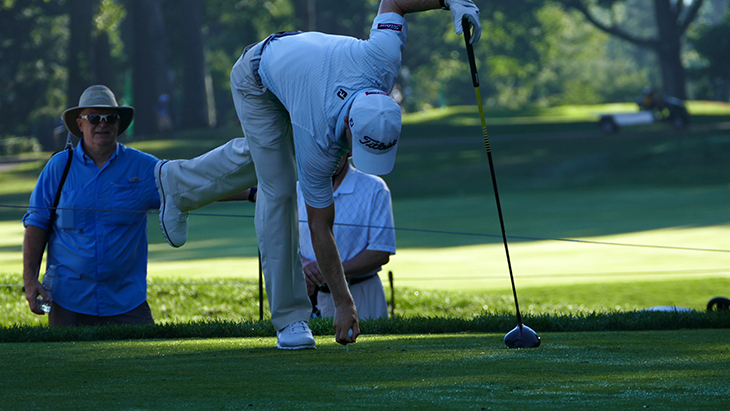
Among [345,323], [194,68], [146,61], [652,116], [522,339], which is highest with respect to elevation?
[146,61]

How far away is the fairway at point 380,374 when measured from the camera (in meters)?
2.85

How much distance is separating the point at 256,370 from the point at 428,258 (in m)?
10.2

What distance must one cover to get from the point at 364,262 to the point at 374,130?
2403 mm

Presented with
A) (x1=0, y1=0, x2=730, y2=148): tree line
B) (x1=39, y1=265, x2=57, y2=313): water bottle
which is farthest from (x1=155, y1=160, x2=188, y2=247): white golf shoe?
(x1=0, y1=0, x2=730, y2=148): tree line

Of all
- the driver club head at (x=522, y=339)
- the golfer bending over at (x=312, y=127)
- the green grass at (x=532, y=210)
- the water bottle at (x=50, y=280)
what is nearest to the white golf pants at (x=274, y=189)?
the golfer bending over at (x=312, y=127)

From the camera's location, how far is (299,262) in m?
4.29

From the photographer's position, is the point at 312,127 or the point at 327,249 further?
the point at 327,249

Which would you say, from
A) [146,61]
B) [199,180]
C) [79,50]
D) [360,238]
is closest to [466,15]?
[199,180]

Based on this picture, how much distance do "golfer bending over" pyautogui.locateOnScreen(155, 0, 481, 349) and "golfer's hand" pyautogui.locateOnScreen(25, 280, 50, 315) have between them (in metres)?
1.68

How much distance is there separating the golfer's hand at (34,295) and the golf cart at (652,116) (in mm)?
29343

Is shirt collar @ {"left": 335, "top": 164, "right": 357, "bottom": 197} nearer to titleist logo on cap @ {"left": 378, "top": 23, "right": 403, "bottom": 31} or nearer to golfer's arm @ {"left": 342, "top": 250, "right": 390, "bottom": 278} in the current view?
golfer's arm @ {"left": 342, "top": 250, "right": 390, "bottom": 278}

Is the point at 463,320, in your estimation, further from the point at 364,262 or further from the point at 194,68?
the point at 194,68

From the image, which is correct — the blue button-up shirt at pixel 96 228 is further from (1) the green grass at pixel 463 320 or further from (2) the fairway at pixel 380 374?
(2) the fairway at pixel 380 374

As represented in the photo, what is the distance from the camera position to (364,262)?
563 centimetres
